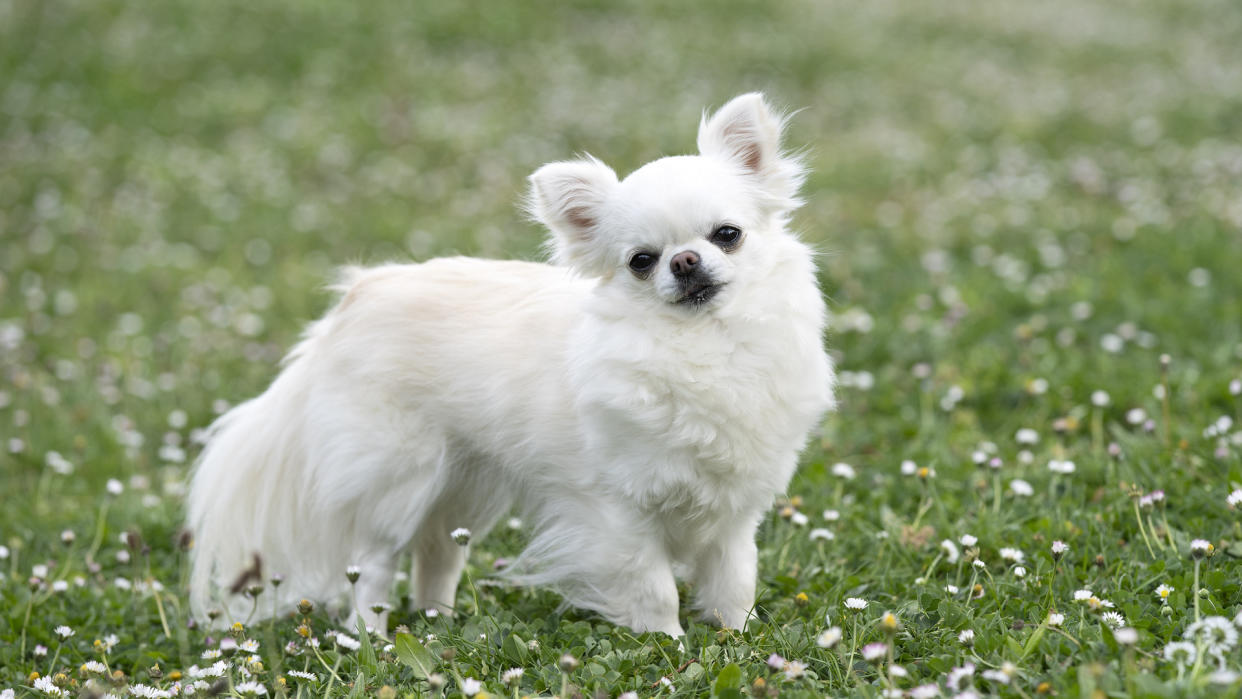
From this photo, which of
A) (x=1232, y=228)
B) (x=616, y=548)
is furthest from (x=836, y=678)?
(x=1232, y=228)

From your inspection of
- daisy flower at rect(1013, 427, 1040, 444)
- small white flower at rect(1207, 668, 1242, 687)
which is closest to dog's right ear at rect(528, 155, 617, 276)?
small white flower at rect(1207, 668, 1242, 687)

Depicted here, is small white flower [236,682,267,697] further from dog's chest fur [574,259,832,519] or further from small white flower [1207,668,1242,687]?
small white flower [1207,668,1242,687]

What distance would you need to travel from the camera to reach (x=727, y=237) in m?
3.30

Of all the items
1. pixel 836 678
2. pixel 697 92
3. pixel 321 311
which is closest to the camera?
pixel 836 678

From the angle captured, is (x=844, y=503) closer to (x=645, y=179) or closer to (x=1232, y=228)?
(x=645, y=179)

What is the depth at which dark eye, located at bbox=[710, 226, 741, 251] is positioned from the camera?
3.29 m

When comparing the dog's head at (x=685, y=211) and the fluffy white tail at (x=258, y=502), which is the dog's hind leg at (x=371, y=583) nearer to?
the fluffy white tail at (x=258, y=502)

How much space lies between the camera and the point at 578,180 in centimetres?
340

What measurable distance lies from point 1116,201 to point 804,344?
6.26 m

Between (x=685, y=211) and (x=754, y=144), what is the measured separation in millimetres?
412

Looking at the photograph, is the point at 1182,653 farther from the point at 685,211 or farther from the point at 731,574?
the point at 685,211

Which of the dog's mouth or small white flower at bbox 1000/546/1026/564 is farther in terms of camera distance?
small white flower at bbox 1000/546/1026/564

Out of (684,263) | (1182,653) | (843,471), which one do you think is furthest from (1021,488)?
(684,263)

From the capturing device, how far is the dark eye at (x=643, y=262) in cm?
329
